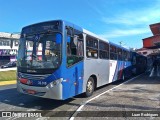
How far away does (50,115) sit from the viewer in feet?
24.6

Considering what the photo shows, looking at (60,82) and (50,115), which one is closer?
(50,115)

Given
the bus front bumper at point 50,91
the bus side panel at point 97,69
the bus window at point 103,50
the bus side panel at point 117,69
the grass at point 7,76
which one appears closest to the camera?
the bus front bumper at point 50,91

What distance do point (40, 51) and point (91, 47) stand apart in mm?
3134

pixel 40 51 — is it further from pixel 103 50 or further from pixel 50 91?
pixel 103 50

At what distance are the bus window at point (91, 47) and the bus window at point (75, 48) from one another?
0.75 meters

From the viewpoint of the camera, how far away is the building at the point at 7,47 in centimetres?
6016

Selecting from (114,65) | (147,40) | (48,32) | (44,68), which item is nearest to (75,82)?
(44,68)

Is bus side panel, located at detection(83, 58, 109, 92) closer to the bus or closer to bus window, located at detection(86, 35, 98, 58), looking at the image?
the bus

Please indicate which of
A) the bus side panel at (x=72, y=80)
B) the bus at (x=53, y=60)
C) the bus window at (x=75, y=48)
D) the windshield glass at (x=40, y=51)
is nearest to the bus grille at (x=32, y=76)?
the bus at (x=53, y=60)

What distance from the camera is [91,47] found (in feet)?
35.5

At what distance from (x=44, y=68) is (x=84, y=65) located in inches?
90.2

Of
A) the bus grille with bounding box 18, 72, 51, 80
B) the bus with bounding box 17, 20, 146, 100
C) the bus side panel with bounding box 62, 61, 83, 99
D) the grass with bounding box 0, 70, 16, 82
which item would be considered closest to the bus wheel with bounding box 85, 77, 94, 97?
the bus with bounding box 17, 20, 146, 100

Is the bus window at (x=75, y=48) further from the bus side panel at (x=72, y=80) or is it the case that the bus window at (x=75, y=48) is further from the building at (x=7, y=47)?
the building at (x=7, y=47)

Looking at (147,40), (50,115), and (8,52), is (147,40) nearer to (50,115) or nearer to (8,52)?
(50,115)
